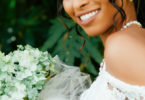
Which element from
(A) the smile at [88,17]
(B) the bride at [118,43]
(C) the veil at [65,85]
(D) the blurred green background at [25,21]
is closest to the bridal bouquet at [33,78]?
(C) the veil at [65,85]

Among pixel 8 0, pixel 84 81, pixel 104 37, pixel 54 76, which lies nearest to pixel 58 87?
pixel 54 76

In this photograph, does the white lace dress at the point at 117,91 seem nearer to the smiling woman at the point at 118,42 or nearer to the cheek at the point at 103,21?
the smiling woman at the point at 118,42

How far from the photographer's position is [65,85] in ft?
6.18

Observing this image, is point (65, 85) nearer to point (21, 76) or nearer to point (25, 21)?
point (21, 76)

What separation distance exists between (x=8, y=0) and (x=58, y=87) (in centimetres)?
216

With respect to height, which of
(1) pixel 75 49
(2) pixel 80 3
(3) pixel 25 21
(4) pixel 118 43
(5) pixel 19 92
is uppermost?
(2) pixel 80 3

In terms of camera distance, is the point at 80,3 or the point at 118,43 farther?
the point at 80,3

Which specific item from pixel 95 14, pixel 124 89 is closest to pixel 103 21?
pixel 95 14

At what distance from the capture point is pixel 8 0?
3748mm

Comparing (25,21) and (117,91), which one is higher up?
(117,91)

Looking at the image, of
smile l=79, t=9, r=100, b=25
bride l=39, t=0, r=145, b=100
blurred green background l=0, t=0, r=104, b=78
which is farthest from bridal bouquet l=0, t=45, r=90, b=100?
blurred green background l=0, t=0, r=104, b=78

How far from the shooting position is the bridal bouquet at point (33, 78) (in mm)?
1593

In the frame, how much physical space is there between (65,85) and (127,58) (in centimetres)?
55

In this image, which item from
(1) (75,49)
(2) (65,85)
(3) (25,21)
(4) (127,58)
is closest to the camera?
(4) (127,58)
